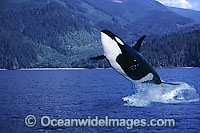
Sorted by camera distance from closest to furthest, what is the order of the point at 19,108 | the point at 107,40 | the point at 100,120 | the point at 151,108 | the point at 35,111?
the point at 107,40
the point at 100,120
the point at 151,108
the point at 35,111
the point at 19,108

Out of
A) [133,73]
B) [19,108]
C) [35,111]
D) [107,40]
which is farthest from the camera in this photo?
[19,108]

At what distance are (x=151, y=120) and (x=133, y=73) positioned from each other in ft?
27.7

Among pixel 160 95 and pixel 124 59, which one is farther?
pixel 160 95

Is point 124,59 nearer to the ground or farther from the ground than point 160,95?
farther from the ground

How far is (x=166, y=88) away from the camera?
49.0m

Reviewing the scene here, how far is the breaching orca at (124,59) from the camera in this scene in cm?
2699

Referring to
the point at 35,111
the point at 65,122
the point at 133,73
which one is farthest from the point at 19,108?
the point at 133,73

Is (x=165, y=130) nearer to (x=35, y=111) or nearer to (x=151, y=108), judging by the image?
(x=151, y=108)

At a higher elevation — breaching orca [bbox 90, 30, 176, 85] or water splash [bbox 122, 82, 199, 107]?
breaching orca [bbox 90, 30, 176, 85]

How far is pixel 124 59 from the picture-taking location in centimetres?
2814

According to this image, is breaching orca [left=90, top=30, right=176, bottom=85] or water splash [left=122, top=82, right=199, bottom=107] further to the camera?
water splash [left=122, top=82, right=199, bottom=107]

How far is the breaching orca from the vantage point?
27.0 metres

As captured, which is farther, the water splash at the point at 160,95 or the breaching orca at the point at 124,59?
the water splash at the point at 160,95

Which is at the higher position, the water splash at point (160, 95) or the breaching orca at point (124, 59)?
the breaching orca at point (124, 59)
